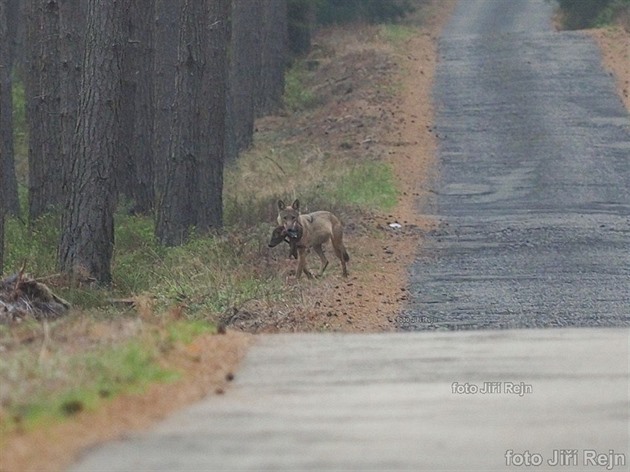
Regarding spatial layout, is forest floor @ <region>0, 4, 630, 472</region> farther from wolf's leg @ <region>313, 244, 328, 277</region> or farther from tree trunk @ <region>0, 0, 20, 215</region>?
tree trunk @ <region>0, 0, 20, 215</region>

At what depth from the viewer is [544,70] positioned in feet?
142


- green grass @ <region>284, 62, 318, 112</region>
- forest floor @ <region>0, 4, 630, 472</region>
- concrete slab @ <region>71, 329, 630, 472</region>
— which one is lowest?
green grass @ <region>284, 62, 318, 112</region>

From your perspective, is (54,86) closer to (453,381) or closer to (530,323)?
(530,323)

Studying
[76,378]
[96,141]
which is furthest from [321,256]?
[76,378]

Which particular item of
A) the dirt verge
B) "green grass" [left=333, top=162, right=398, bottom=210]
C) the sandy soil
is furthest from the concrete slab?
the sandy soil

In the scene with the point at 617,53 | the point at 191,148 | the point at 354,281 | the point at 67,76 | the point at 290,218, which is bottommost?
the point at 354,281

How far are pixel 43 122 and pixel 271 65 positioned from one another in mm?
16140

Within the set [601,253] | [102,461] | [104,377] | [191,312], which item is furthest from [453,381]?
[601,253]

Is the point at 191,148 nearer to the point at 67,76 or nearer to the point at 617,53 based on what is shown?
the point at 67,76

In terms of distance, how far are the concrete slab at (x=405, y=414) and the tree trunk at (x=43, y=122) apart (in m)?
17.1

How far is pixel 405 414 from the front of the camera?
7.33 m

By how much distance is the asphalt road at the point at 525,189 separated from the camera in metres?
16.5

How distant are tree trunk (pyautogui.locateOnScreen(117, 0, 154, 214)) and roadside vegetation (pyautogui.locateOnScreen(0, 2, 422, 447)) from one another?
1172mm

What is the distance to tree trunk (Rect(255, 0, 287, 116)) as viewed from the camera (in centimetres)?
4147
